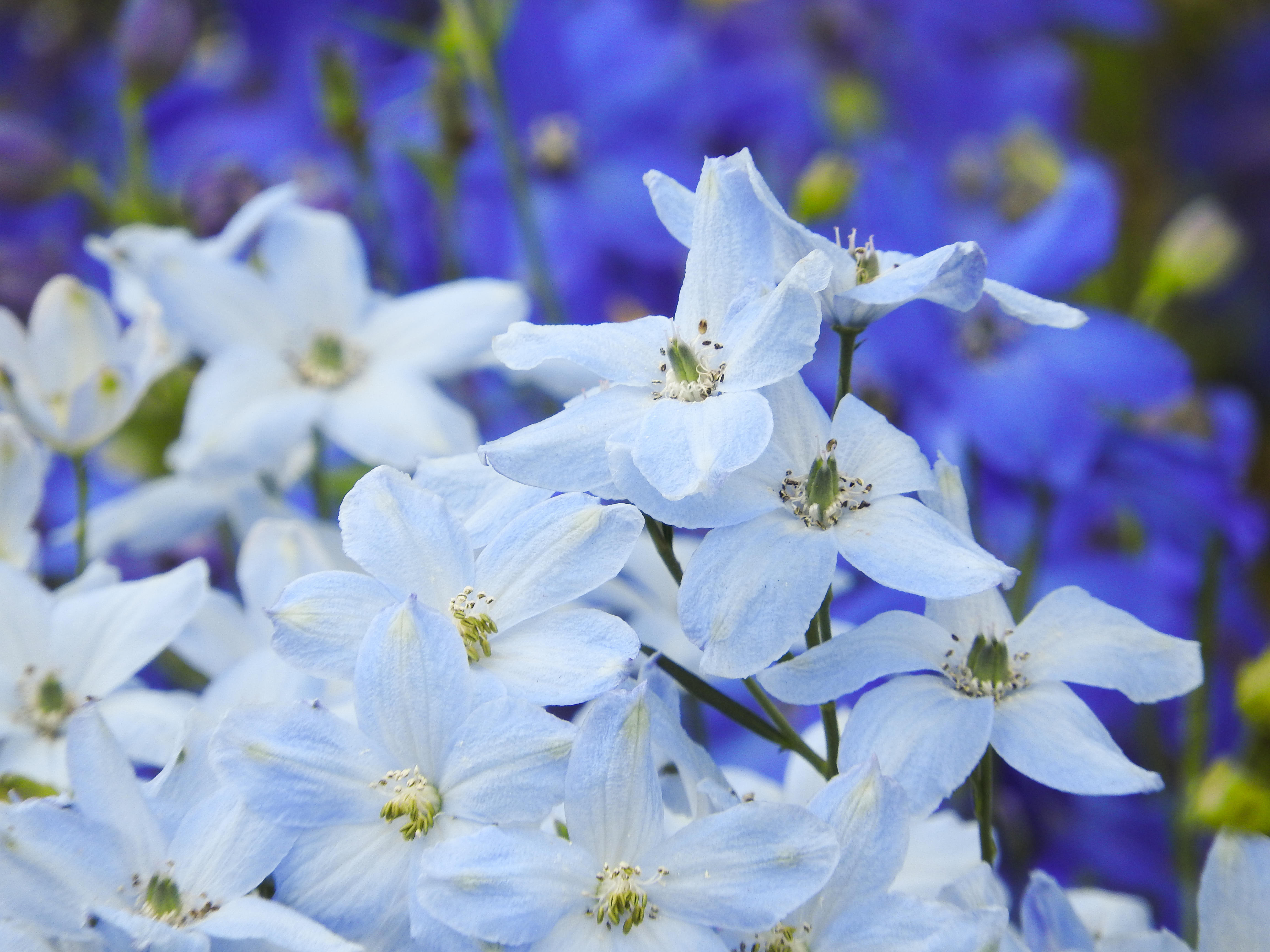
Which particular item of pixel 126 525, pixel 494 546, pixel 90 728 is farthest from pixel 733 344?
pixel 126 525

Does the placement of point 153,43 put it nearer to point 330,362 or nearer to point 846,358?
point 330,362

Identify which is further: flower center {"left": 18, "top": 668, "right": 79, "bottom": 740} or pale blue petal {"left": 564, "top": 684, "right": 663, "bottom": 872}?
flower center {"left": 18, "top": 668, "right": 79, "bottom": 740}

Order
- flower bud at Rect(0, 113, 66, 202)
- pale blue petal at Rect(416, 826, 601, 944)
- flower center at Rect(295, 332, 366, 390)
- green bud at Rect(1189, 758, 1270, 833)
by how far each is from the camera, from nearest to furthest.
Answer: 1. pale blue petal at Rect(416, 826, 601, 944)
2. green bud at Rect(1189, 758, 1270, 833)
3. flower center at Rect(295, 332, 366, 390)
4. flower bud at Rect(0, 113, 66, 202)

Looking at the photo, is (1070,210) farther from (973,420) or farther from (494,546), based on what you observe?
(494,546)

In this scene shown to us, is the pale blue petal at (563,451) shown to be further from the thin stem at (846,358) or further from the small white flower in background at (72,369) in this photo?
the small white flower in background at (72,369)

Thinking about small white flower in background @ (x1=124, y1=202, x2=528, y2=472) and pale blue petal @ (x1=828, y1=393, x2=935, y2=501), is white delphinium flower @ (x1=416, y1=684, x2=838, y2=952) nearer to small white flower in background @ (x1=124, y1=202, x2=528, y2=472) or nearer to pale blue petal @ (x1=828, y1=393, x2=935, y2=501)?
pale blue petal @ (x1=828, y1=393, x2=935, y2=501)

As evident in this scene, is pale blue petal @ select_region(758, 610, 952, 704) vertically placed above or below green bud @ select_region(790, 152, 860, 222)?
above

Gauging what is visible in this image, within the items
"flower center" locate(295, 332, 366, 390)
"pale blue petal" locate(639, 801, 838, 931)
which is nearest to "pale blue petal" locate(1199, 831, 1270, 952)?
"pale blue petal" locate(639, 801, 838, 931)
